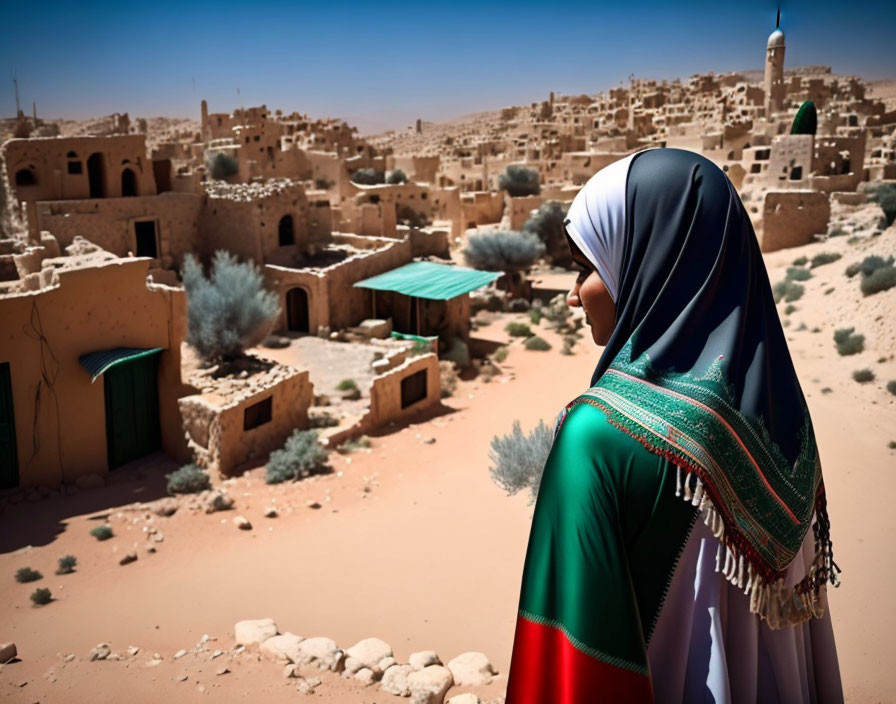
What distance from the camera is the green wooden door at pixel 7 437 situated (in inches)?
366

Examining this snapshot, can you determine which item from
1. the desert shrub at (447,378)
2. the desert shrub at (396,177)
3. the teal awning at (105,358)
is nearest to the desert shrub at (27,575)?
the teal awning at (105,358)

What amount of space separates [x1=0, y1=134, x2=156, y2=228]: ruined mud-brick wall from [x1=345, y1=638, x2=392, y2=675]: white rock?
16.1 meters

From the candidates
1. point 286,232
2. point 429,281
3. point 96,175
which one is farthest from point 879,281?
point 96,175

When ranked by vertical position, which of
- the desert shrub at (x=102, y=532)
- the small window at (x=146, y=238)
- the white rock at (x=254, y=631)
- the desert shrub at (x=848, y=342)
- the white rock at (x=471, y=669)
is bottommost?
the desert shrub at (x=102, y=532)

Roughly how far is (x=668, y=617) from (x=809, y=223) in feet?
71.6

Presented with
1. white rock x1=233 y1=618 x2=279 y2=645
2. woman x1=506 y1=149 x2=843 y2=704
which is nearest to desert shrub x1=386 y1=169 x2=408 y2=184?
white rock x1=233 y1=618 x2=279 y2=645

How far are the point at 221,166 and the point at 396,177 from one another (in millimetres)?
8714

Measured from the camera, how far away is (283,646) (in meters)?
5.73

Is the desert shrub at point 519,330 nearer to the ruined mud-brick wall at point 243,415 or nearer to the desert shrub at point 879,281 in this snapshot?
the desert shrub at point 879,281

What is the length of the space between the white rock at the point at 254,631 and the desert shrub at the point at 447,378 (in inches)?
353

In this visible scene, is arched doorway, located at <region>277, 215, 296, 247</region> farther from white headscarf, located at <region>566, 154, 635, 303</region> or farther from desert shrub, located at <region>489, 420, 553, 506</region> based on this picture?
white headscarf, located at <region>566, 154, 635, 303</region>

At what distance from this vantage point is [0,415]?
30.7 feet

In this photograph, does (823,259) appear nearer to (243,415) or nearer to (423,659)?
(243,415)

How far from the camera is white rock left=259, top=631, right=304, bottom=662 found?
560cm
